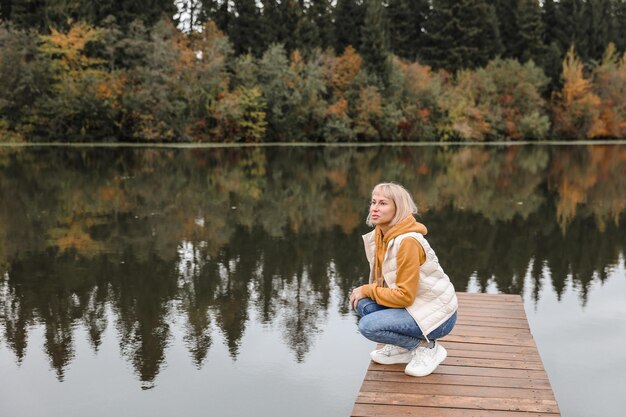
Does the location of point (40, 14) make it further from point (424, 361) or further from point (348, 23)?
point (424, 361)

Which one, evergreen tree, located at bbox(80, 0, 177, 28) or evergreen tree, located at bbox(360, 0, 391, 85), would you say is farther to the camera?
evergreen tree, located at bbox(360, 0, 391, 85)

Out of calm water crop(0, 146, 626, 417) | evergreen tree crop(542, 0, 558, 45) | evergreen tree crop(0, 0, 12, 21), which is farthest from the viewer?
evergreen tree crop(542, 0, 558, 45)

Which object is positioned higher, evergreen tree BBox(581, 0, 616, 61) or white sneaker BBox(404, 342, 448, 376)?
evergreen tree BBox(581, 0, 616, 61)

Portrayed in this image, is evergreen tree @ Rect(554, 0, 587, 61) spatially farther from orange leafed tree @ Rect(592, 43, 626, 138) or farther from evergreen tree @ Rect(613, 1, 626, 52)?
orange leafed tree @ Rect(592, 43, 626, 138)

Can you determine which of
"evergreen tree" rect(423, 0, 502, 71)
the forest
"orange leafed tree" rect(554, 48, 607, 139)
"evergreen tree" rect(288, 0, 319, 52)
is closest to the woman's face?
the forest

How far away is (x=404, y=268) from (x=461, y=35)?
65.5 m

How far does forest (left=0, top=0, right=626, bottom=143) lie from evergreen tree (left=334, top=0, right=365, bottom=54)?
5.0 inches

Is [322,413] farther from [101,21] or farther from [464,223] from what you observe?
[101,21]

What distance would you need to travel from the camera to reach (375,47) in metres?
54.5

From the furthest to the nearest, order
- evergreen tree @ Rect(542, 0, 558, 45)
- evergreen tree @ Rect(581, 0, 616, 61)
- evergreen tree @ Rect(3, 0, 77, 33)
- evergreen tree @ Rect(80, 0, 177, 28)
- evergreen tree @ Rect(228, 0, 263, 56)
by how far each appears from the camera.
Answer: evergreen tree @ Rect(542, 0, 558, 45)
evergreen tree @ Rect(581, 0, 616, 61)
evergreen tree @ Rect(228, 0, 263, 56)
evergreen tree @ Rect(80, 0, 177, 28)
evergreen tree @ Rect(3, 0, 77, 33)

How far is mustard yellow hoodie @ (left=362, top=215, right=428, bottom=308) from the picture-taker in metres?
4.80

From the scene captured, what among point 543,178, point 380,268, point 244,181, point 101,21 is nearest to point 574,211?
point 543,178

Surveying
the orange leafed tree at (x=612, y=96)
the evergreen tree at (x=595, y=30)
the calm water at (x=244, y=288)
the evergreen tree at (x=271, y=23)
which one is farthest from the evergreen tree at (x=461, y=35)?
the calm water at (x=244, y=288)

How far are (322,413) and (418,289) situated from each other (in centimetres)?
129
